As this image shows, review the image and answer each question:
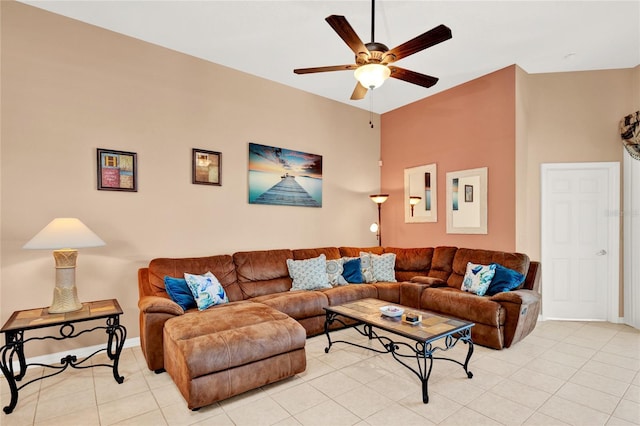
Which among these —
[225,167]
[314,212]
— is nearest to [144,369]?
[225,167]

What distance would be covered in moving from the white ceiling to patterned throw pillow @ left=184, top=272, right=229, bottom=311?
2544mm

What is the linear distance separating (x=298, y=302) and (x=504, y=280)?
7.53 feet

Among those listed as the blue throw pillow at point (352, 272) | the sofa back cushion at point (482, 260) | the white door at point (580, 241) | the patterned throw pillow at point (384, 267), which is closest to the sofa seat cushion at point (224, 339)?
the blue throw pillow at point (352, 272)

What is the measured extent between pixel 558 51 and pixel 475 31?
4.34 feet

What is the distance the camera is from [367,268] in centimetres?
464

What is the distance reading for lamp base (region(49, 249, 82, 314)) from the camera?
8.80ft

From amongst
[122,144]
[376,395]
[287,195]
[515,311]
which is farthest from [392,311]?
[122,144]

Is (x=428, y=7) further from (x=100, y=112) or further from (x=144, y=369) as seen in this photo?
(x=144, y=369)

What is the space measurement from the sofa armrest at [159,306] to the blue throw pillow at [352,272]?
7.29ft

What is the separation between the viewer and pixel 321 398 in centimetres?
243

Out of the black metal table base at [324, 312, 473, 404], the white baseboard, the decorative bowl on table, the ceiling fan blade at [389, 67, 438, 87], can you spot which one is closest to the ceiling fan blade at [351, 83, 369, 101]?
the ceiling fan blade at [389, 67, 438, 87]

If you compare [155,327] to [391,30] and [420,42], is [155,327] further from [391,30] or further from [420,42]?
[391,30]

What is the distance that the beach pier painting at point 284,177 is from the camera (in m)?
4.42

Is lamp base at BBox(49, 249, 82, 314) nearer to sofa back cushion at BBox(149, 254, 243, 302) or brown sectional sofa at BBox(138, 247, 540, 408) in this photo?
brown sectional sofa at BBox(138, 247, 540, 408)
